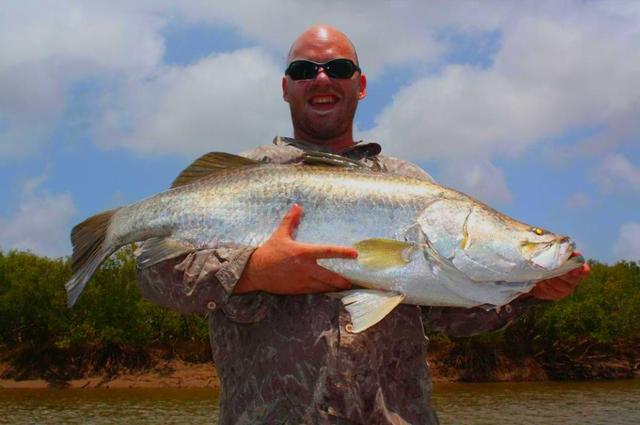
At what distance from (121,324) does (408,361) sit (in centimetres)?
4825

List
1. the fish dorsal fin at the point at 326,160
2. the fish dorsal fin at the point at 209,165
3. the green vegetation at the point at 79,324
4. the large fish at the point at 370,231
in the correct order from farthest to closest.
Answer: the green vegetation at the point at 79,324
the fish dorsal fin at the point at 209,165
the fish dorsal fin at the point at 326,160
the large fish at the point at 370,231

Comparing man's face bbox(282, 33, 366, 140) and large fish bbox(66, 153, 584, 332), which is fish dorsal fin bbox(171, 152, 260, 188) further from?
man's face bbox(282, 33, 366, 140)

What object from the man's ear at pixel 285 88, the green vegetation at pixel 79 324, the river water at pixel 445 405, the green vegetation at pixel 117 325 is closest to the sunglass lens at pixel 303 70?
the man's ear at pixel 285 88

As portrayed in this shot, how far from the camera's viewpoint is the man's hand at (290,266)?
3.57m

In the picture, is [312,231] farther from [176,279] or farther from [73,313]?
[73,313]

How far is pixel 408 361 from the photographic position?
4.00 m

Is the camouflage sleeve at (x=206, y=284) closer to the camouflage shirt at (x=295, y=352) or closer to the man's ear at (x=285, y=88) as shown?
the camouflage shirt at (x=295, y=352)

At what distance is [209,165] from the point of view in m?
4.24

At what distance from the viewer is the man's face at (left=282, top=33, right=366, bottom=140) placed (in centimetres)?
466

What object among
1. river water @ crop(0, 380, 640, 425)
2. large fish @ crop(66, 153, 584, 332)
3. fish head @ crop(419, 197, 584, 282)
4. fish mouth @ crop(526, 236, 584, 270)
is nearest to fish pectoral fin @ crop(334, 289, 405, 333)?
large fish @ crop(66, 153, 584, 332)

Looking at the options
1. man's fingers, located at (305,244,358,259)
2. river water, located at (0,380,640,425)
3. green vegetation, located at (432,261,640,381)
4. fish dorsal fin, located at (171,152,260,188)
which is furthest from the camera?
green vegetation, located at (432,261,640,381)

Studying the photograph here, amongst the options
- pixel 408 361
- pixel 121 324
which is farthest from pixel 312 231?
pixel 121 324

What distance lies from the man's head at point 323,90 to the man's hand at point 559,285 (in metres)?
1.65

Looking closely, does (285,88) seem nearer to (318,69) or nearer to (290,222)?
(318,69)
